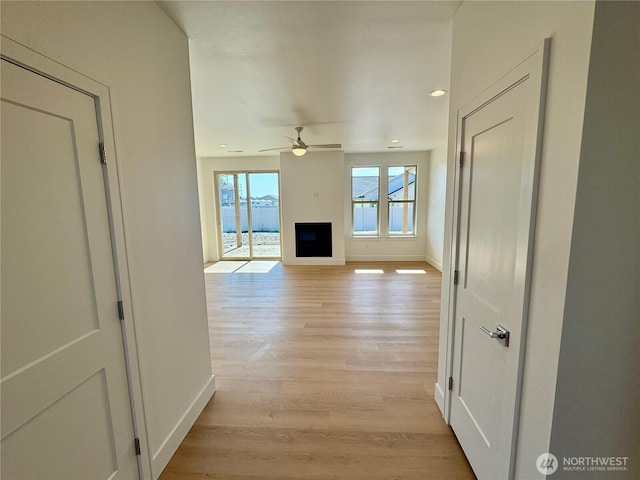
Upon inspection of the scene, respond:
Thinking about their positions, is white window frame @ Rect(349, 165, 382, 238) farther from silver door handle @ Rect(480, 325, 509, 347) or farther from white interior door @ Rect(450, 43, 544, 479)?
silver door handle @ Rect(480, 325, 509, 347)

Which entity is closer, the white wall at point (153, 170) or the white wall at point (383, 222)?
the white wall at point (153, 170)

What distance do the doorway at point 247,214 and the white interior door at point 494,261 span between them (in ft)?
20.4

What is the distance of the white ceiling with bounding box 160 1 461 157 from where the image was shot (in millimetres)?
1709

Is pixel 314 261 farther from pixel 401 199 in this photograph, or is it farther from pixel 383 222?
pixel 401 199

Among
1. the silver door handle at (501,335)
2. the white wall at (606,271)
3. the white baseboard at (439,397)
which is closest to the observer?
the white wall at (606,271)

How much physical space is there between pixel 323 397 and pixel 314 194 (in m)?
5.19

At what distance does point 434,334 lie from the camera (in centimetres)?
332

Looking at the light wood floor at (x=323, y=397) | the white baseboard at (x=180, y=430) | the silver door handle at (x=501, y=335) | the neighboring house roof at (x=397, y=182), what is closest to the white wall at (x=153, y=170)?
the white baseboard at (x=180, y=430)

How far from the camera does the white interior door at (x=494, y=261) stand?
1.12m

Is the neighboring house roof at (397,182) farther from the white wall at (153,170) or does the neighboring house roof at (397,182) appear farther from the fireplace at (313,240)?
the white wall at (153,170)

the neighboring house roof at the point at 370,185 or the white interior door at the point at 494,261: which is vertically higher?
the neighboring house roof at the point at 370,185

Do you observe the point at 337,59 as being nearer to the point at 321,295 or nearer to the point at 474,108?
the point at 474,108

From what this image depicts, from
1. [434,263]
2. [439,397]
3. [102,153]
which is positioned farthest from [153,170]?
[434,263]

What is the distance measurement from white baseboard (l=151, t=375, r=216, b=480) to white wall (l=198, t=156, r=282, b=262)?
573cm
